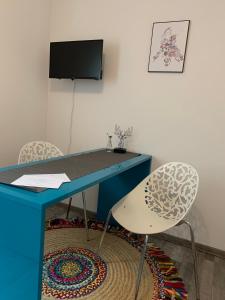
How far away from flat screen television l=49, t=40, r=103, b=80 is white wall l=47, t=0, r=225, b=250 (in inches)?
6.4

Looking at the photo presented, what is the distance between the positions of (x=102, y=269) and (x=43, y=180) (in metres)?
0.93

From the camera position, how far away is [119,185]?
7.86 feet

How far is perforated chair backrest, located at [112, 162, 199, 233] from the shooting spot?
1.63 meters

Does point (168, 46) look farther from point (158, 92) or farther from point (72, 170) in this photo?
point (72, 170)

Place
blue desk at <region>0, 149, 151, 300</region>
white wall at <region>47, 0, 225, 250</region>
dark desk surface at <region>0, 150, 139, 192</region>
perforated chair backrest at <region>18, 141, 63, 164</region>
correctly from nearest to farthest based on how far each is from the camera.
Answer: blue desk at <region>0, 149, 151, 300</region> → dark desk surface at <region>0, 150, 139, 192</region> → white wall at <region>47, 0, 225, 250</region> → perforated chair backrest at <region>18, 141, 63, 164</region>

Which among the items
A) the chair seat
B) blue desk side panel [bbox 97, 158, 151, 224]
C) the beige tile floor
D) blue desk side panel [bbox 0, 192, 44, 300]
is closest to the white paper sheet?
blue desk side panel [bbox 0, 192, 44, 300]

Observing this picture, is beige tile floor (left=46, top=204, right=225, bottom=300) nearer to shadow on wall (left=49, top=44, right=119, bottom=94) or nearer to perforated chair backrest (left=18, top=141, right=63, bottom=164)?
perforated chair backrest (left=18, top=141, right=63, bottom=164)

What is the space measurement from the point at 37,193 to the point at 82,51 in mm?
1669

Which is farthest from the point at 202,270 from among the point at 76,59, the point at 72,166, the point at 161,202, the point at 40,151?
the point at 76,59

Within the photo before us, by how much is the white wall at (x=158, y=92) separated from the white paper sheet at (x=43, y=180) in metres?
1.16

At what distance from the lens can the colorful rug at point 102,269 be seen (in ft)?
5.19

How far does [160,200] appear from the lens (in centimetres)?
187

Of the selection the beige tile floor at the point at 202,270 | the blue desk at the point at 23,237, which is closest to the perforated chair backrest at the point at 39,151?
the blue desk at the point at 23,237

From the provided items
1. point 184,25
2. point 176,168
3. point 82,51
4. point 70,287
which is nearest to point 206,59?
point 184,25
